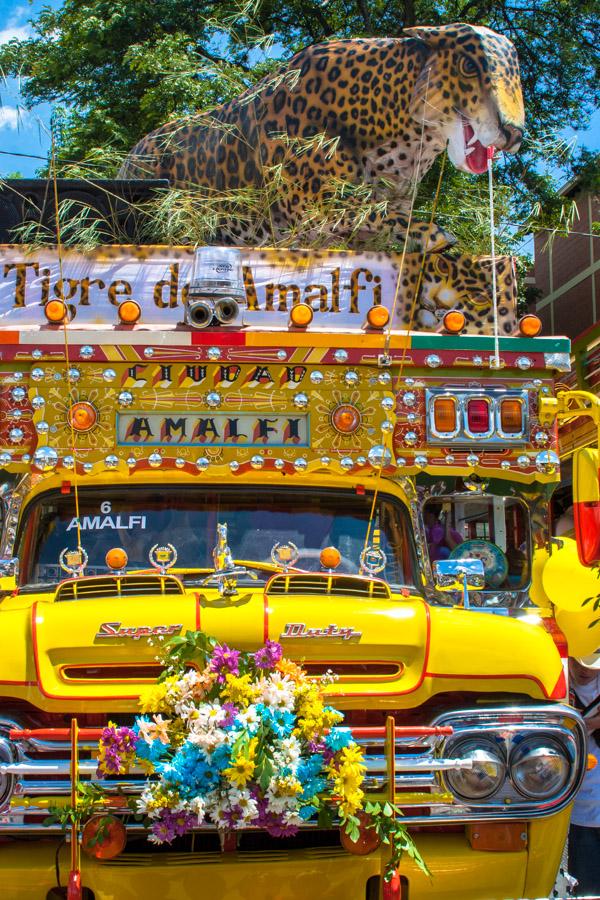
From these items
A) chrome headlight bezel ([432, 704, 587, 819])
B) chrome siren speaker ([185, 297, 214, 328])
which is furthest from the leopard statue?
chrome headlight bezel ([432, 704, 587, 819])

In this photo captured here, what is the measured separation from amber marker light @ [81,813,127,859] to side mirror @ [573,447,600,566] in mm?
2275

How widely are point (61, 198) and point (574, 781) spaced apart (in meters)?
4.75

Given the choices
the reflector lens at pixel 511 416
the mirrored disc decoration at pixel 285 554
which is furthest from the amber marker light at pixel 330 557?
the reflector lens at pixel 511 416

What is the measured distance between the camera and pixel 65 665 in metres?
3.85

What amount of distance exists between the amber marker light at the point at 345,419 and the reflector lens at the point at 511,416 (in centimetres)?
73

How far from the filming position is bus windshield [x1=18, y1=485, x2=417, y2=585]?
5.10 meters

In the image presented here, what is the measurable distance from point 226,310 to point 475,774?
8.91ft

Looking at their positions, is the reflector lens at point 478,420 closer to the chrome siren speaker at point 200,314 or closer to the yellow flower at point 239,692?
the chrome siren speaker at point 200,314

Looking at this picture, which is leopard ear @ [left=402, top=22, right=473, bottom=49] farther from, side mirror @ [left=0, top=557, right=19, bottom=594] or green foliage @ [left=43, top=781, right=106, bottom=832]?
green foliage @ [left=43, top=781, right=106, bottom=832]

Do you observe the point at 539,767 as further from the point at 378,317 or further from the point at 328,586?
the point at 378,317

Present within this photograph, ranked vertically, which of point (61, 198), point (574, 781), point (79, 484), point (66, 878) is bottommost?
point (66, 878)

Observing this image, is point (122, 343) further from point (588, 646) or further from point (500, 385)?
point (588, 646)

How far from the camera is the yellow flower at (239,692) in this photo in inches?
137

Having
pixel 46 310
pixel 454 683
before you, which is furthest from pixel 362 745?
pixel 46 310
